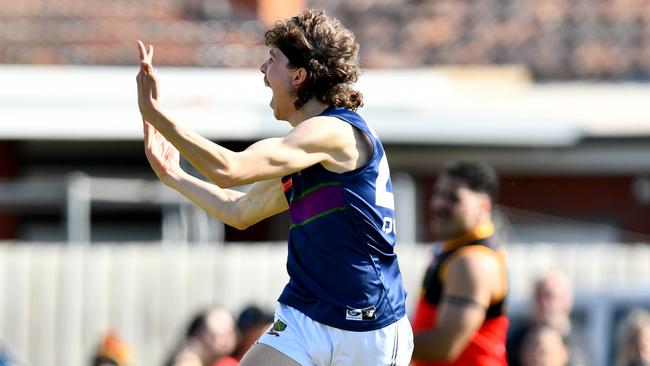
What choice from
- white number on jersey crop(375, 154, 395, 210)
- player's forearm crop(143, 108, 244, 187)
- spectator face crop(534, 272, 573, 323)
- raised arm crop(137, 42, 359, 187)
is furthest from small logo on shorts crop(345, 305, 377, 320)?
spectator face crop(534, 272, 573, 323)

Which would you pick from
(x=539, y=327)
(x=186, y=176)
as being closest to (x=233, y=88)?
(x=539, y=327)

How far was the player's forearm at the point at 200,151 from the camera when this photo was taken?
17.7 ft

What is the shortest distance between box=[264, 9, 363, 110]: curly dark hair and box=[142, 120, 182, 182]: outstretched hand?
0.60 metres

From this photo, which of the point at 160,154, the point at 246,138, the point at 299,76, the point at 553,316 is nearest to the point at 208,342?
the point at 553,316

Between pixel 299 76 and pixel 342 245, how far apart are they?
645 mm

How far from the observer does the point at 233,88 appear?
16188 mm

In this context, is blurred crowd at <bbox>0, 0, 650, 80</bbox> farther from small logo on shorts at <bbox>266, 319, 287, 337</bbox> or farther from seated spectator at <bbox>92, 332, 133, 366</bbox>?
small logo on shorts at <bbox>266, 319, 287, 337</bbox>

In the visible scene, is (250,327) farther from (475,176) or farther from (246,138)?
(246,138)

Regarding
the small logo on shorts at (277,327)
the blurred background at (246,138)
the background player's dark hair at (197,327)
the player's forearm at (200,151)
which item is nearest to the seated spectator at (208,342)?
the background player's dark hair at (197,327)

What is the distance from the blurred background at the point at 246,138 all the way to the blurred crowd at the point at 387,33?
28 mm

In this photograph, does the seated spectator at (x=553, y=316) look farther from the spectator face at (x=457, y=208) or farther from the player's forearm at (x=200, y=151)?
the player's forearm at (x=200, y=151)

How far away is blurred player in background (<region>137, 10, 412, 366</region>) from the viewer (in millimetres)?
5715

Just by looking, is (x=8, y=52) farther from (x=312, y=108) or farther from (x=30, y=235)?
(x=312, y=108)

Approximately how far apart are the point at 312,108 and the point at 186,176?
75 cm
